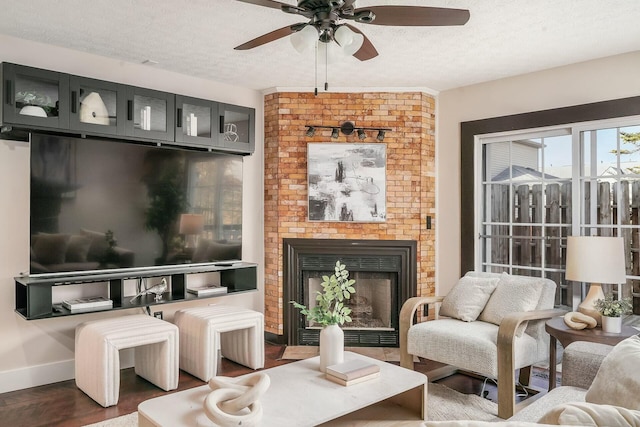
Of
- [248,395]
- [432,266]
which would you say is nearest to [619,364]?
[248,395]

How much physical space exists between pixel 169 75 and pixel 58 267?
190 centimetres

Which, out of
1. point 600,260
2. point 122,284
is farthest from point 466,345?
point 122,284

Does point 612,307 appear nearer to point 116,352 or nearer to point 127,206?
point 116,352

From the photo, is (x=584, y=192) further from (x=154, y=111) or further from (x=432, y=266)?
(x=154, y=111)

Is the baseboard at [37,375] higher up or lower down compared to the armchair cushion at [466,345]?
lower down

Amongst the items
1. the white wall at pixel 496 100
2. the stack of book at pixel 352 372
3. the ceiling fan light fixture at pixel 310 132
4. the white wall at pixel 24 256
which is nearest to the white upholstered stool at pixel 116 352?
the white wall at pixel 24 256

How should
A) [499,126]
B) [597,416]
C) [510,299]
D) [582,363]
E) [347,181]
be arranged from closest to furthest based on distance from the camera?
1. [597,416]
2. [582,363]
3. [510,299]
4. [499,126]
5. [347,181]

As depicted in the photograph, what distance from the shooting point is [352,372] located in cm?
251

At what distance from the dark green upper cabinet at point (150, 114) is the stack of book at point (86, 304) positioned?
4.32 feet

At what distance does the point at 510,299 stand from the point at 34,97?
3.67m

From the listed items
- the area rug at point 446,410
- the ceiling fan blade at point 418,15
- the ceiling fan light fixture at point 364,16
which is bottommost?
the area rug at point 446,410

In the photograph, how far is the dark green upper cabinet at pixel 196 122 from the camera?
409 centimetres

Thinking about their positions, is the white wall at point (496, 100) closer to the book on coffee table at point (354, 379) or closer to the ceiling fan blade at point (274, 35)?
the ceiling fan blade at point (274, 35)

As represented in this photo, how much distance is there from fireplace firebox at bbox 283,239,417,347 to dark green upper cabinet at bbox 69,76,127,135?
1.91 metres
